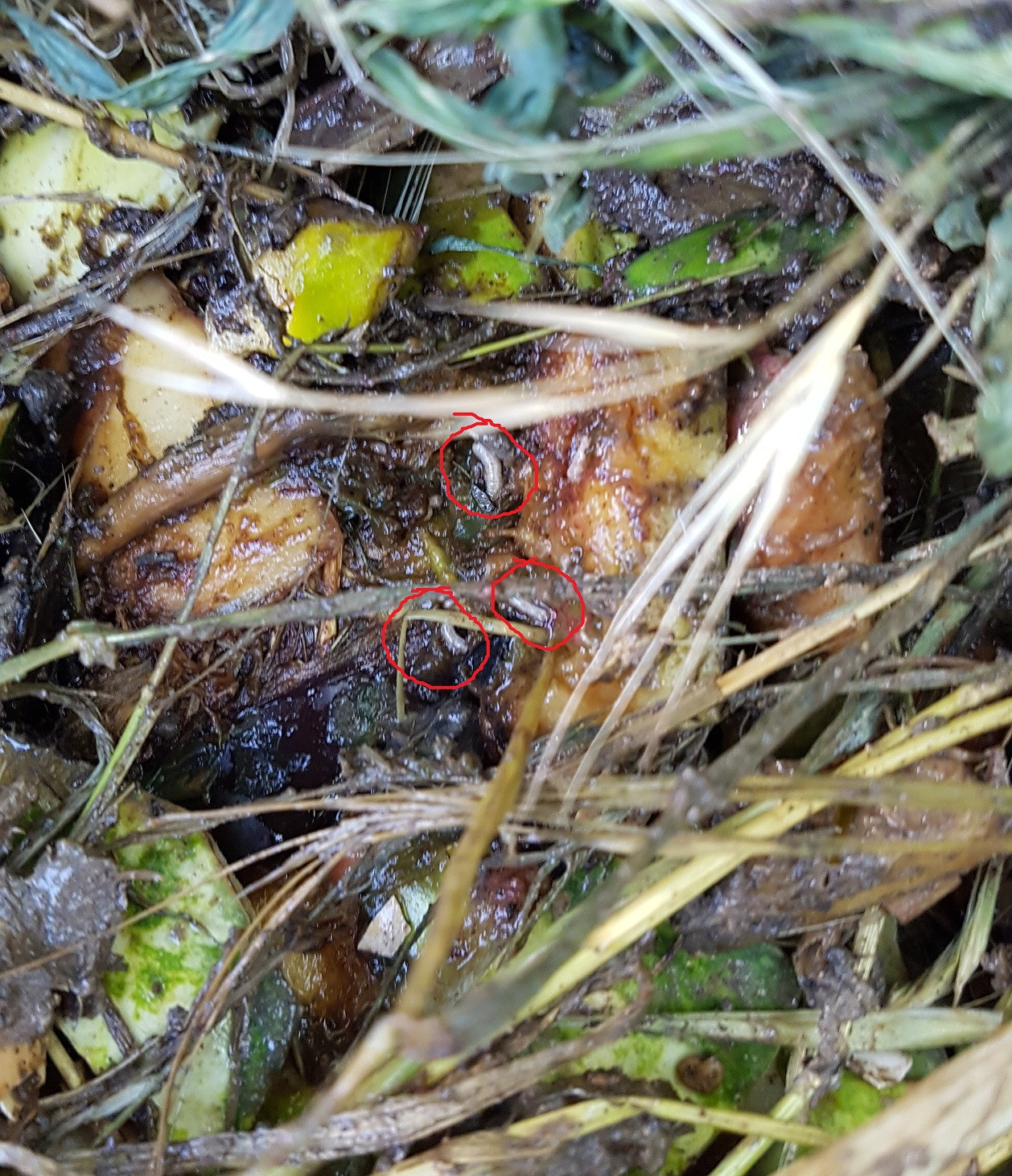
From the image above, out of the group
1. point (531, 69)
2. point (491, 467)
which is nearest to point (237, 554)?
point (491, 467)

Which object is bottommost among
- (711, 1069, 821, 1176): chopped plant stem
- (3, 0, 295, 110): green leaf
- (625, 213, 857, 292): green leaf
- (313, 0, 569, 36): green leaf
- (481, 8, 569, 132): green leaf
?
(711, 1069, 821, 1176): chopped plant stem

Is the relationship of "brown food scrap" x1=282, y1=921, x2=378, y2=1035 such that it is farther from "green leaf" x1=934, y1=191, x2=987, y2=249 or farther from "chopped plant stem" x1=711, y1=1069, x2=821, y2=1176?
"green leaf" x1=934, y1=191, x2=987, y2=249

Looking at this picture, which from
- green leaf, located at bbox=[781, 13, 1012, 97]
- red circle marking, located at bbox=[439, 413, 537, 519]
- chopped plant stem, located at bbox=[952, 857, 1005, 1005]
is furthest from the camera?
red circle marking, located at bbox=[439, 413, 537, 519]

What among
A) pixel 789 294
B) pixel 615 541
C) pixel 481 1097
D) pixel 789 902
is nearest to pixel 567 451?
pixel 615 541

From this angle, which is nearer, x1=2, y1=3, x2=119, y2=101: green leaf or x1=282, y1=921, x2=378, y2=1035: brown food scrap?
x1=2, y1=3, x2=119, y2=101: green leaf

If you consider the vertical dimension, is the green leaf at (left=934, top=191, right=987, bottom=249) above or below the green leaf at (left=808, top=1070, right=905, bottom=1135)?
above

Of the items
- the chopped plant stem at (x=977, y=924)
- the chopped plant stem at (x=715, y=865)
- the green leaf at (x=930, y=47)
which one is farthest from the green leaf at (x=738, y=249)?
the chopped plant stem at (x=977, y=924)

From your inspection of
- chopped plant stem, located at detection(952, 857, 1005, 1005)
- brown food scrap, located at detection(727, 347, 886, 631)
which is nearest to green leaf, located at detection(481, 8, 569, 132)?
brown food scrap, located at detection(727, 347, 886, 631)
